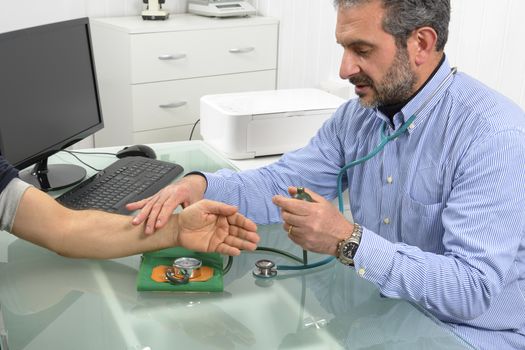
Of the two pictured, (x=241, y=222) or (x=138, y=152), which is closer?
(x=241, y=222)

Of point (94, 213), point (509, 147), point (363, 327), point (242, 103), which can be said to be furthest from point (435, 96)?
point (242, 103)

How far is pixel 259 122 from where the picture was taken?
90.4 inches

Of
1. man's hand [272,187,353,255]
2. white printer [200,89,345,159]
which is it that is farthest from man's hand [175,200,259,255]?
white printer [200,89,345,159]

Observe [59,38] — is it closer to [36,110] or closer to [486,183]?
[36,110]

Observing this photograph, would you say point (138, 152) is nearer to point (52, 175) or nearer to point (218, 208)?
point (52, 175)

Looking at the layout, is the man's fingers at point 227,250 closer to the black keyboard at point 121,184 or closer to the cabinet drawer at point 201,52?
the black keyboard at point 121,184

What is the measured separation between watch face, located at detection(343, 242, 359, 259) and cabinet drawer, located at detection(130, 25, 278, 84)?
193 cm

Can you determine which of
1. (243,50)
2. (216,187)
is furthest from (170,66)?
(216,187)

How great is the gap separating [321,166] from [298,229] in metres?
0.48

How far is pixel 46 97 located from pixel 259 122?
2.23 ft

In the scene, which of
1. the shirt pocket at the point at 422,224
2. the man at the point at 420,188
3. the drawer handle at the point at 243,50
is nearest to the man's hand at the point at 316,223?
the man at the point at 420,188

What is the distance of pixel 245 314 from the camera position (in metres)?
1.30

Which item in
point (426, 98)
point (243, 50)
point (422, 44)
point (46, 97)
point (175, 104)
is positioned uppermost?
point (422, 44)

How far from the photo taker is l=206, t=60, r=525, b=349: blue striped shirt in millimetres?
1362
